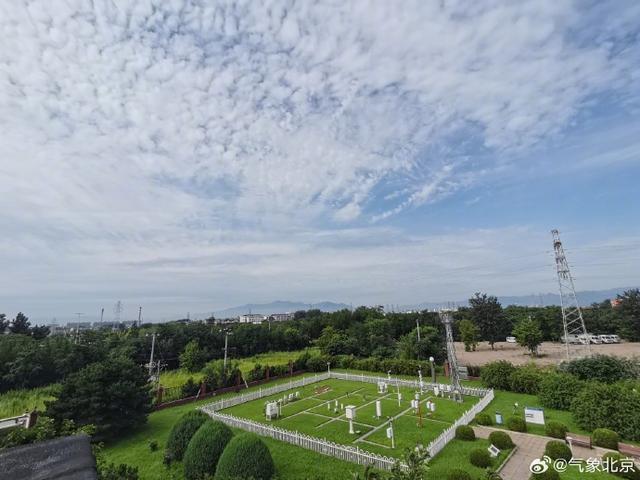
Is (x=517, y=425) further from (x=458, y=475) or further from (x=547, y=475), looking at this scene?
(x=458, y=475)

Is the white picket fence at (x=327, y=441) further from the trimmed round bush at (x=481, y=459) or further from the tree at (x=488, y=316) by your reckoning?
the tree at (x=488, y=316)

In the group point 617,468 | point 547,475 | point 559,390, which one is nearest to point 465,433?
point 547,475

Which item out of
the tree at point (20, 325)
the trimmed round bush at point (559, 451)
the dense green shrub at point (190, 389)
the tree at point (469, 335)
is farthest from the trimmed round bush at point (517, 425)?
the tree at point (20, 325)

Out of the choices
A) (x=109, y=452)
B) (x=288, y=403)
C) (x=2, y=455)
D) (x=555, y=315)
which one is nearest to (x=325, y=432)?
(x=288, y=403)

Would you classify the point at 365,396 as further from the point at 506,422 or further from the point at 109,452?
the point at 109,452

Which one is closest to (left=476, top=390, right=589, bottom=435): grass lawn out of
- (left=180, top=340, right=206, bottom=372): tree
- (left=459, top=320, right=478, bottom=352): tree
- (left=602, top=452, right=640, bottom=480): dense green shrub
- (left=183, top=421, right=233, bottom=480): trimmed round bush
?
(left=602, top=452, right=640, bottom=480): dense green shrub
